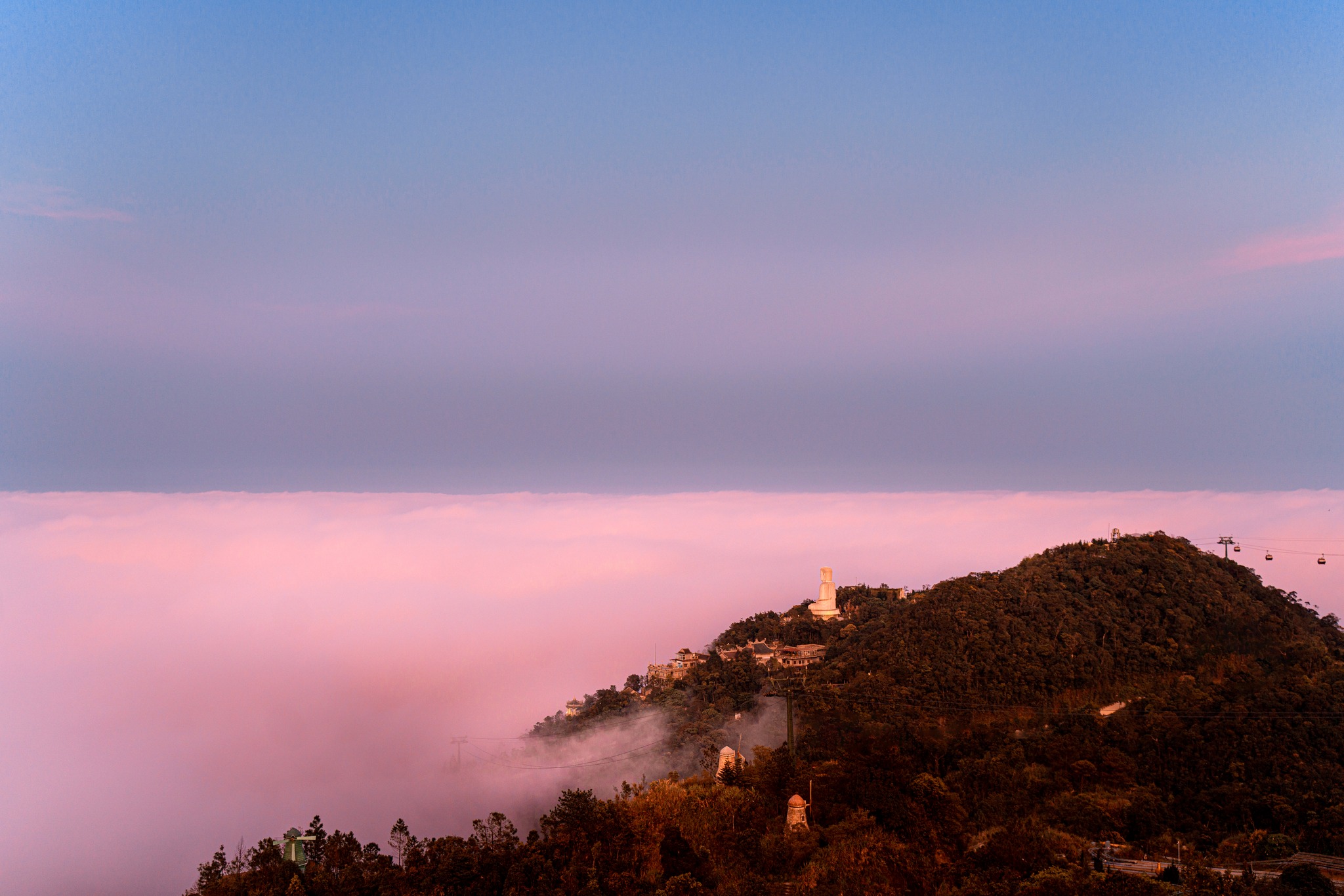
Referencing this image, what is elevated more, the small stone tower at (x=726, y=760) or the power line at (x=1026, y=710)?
the power line at (x=1026, y=710)

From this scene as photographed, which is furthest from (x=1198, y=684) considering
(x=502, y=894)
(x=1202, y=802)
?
(x=502, y=894)

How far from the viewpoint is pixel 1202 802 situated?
101ft

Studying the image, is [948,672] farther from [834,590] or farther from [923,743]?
[834,590]

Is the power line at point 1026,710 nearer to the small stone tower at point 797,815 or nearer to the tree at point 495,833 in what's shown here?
the small stone tower at point 797,815

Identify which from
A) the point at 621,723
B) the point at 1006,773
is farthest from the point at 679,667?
the point at 1006,773

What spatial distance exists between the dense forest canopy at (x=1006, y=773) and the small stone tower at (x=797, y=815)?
1.54 ft

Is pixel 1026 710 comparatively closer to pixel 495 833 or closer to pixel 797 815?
pixel 797 815

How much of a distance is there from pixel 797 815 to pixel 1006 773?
7669 millimetres

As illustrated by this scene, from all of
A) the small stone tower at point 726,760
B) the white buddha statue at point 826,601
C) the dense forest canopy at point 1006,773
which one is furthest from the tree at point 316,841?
the white buddha statue at point 826,601

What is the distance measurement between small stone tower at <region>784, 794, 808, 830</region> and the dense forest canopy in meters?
0.47

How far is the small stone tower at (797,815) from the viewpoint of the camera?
31516 mm

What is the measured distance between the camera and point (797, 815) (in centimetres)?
3178

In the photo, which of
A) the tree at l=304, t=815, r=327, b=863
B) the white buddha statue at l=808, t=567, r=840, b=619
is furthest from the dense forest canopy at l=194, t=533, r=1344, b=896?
the white buddha statue at l=808, t=567, r=840, b=619

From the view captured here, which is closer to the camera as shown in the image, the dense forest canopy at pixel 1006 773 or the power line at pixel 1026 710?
the dense forest canopy at pixel 1006 773
